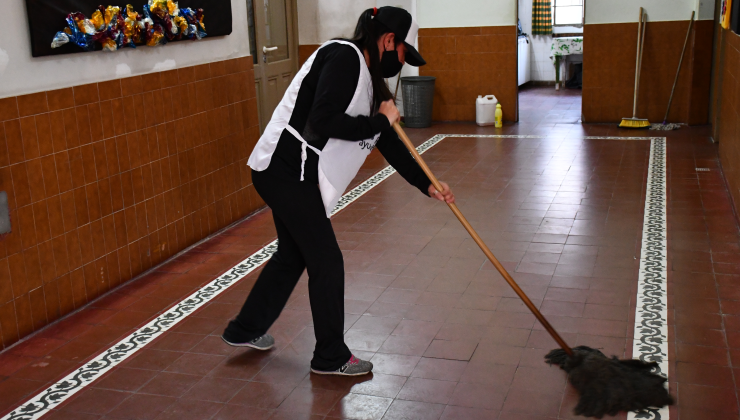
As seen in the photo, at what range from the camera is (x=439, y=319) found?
358cm

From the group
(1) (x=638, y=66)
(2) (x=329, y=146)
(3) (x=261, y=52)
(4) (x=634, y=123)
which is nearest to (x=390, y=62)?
(2) (x=329, y=146)

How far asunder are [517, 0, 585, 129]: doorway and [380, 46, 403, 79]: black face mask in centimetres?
956

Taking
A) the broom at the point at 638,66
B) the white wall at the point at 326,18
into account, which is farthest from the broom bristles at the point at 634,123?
the white wall at the point at 326,18

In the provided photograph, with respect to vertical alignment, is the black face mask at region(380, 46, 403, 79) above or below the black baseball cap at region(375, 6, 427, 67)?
below

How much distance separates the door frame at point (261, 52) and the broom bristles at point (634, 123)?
3993mm

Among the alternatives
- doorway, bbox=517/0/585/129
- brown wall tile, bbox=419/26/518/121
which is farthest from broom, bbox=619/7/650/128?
doorway, bbox=517/0/585/129

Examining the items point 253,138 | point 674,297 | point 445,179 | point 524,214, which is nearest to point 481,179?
point 445,179

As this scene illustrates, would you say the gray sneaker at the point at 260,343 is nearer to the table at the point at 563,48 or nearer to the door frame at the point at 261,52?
the door frame at the point at 261,52

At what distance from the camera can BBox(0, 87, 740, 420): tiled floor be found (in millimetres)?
2852

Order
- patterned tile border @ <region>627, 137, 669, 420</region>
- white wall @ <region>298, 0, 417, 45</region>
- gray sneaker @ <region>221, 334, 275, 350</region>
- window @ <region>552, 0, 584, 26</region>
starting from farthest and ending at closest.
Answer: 1. window @ <region>552, 0, 584, 26</region>
2. white wall @ <region>298, 0, 417, 45</region>
3. gray sneaker @ <region>221, 334, 275, 350</region>
4. patterned tile border @ <region>627, 137, 669, 420</region>

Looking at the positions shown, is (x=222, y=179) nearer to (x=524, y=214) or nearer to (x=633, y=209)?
(x=524, y=214)

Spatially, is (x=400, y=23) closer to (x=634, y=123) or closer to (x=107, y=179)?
(x=107, y=179)

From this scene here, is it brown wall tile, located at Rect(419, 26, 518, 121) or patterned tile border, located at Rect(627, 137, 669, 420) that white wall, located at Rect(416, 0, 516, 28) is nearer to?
brown wall tile, located at Rect(419, 26, 518, 121)

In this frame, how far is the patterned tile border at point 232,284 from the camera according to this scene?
2.94m
